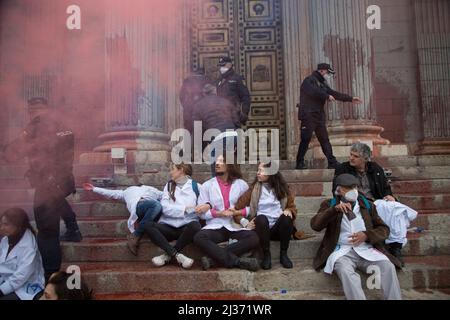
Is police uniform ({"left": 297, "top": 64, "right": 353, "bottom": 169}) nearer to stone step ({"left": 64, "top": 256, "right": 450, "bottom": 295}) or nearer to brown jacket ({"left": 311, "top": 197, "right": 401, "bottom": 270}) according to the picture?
brown jacket ({"left": 311, "top": 197, "right": 401, "bottom": 270})

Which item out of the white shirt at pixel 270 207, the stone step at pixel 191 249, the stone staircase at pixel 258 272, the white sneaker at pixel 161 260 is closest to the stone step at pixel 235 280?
the stone staircase at pixel 258 272

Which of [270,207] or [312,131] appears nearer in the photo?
[270,207]

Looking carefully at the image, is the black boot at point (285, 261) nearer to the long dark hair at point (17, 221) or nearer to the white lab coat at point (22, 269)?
the white lab coat at point (22, 269)

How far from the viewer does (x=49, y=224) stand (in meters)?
4.29

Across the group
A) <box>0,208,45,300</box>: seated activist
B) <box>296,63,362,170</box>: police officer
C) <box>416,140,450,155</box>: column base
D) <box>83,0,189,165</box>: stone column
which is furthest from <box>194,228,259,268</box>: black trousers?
<box>416,140,450,155</box>: column base

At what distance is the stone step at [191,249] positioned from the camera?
468 centimetres

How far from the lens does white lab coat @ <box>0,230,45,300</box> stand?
3.79 m

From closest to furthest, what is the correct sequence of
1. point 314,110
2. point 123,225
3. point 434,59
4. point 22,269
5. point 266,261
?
point 22,269 → point 266,261 → point 123,225 → point 314,110 → point 434,59

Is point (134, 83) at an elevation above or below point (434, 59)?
below

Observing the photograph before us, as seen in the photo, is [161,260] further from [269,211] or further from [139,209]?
[269,211]

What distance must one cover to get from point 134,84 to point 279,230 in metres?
4.96

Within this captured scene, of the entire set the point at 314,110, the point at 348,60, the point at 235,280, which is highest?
the point at 348,60

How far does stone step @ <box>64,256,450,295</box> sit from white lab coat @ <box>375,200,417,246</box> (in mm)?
313

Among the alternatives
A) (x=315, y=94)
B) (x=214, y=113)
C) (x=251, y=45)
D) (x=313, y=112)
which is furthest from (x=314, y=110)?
(x=251, y=45)
